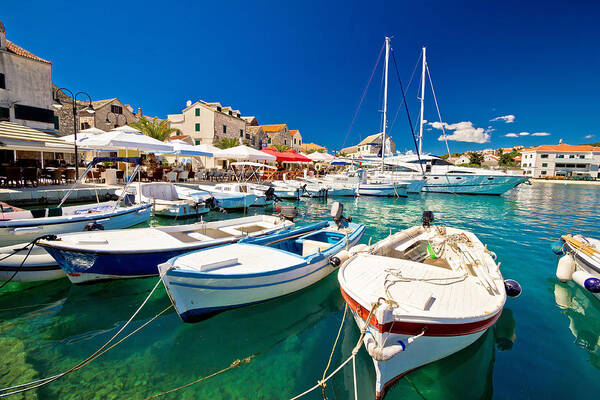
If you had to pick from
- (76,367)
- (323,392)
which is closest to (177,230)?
(76,367)

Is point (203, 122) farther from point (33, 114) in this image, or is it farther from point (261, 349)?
point (261, 349)

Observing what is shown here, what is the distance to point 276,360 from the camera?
4379 millimetres

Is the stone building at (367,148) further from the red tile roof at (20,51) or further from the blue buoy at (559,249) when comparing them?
the blue buoy at (559,249)

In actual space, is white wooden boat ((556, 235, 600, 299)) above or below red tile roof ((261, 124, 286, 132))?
below

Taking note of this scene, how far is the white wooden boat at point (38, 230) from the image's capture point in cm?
593

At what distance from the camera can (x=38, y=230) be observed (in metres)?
7.31

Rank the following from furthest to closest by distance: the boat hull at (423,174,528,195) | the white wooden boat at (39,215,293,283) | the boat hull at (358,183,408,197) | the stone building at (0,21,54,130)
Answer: the boat hull at (423,174,528,195)
the boat hull at (358,183,408,197)
the stone building at (0,21,54,130)
the white wooden boat at (39,215,293,283)

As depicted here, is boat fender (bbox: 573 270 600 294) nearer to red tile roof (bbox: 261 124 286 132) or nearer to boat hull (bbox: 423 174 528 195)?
boat hull (bbox: 423 174 528 195)

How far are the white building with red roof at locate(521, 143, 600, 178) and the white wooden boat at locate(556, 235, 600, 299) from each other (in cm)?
8345

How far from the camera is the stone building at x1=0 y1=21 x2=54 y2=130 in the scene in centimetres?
2098

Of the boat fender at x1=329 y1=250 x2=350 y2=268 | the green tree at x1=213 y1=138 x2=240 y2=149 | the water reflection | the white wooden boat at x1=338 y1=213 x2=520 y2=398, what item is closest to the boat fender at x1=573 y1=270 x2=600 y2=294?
the water reflection

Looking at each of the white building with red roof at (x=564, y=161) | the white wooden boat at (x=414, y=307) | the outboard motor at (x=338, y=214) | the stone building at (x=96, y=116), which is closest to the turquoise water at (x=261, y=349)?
the white wooden boat at (x=414, y=307)

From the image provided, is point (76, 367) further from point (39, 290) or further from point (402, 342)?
point (402, 342)

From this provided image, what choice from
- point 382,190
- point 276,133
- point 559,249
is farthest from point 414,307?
point 276,133
